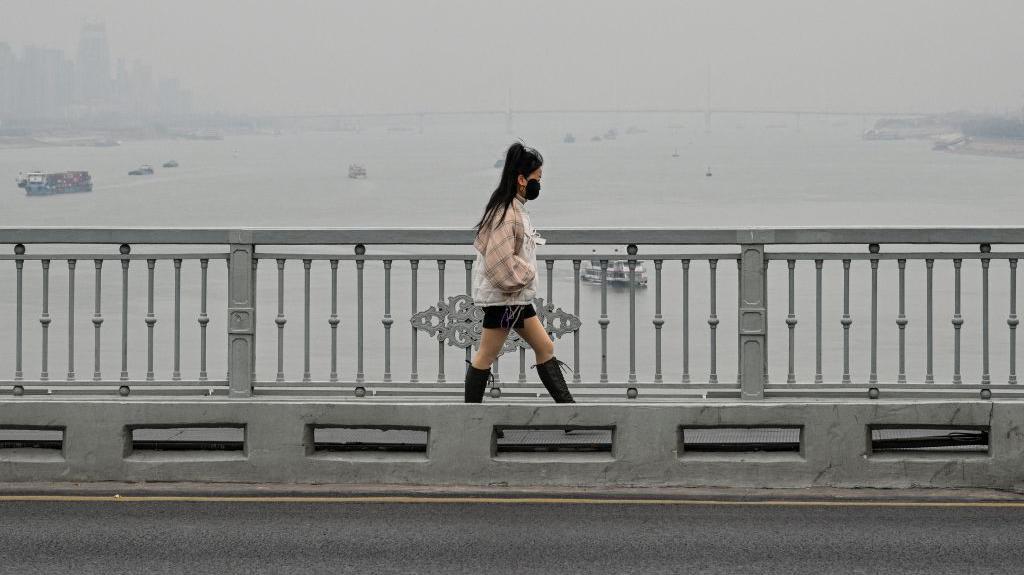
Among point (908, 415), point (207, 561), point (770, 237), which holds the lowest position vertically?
point (207, 561)

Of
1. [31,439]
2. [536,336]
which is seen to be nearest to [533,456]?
[536,336]

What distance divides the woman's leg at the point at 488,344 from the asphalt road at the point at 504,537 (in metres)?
1.03

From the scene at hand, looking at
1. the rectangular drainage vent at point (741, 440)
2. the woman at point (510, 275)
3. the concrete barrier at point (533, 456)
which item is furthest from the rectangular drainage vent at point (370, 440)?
the rectangular drainage vent at point (741, 440)

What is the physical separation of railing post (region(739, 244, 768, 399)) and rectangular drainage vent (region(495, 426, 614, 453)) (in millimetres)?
935

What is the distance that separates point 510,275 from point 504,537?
1.86m

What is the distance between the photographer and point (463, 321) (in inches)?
369

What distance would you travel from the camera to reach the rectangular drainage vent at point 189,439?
8953 mm

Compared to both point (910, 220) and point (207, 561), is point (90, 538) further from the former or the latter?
point (910, 220)

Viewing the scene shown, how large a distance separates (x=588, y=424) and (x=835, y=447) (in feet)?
4.49

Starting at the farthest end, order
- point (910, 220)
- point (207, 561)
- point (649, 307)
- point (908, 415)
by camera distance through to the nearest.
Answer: point (910, 220), point (649, 307), point (908, 415), point (207, 561)

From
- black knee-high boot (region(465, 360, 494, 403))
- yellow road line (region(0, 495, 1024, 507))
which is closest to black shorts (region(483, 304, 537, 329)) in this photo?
black knee-high boot (region(465, 360, 494, 403))

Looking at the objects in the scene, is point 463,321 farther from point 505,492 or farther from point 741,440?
point 741,440

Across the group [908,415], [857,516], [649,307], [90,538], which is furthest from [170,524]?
[649,307]

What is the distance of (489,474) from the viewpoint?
8.57 m
